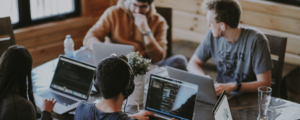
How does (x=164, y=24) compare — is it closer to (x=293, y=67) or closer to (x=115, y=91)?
(x=293, y=67)

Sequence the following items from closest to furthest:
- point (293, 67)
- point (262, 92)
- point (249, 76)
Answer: point (262, 92) → point (249, 76) → point (293, 67)

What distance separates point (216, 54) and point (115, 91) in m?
1.19

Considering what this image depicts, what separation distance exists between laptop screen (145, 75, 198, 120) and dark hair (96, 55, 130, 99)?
429mm

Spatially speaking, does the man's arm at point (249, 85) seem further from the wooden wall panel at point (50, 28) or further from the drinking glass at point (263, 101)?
the wooden wall panel at point (50, 28)

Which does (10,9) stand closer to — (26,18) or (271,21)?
(26,18)

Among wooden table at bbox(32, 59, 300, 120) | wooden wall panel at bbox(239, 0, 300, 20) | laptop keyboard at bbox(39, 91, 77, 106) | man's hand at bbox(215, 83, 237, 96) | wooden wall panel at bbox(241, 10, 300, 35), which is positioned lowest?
laptop keyboard at bbox(39, 91, 77, 106)

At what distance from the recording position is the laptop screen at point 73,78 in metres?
1.81

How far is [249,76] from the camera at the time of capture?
2111 mm

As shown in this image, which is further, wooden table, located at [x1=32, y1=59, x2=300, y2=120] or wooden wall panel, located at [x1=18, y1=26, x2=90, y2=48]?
wooden wall panel, located at [x1=18, y1=26, x2=90, y2=48]

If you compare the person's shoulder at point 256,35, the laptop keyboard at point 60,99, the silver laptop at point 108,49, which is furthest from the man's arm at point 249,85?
the laptop keyboard at point 60,99

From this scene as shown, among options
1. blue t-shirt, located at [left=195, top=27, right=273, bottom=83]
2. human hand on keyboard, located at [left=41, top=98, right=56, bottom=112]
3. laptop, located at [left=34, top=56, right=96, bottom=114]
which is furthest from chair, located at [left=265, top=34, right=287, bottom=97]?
human hand on keyboard, located at [left=41, top=98, right=56, bottom=112]

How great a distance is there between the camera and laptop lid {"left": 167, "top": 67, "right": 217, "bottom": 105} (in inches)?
66.9

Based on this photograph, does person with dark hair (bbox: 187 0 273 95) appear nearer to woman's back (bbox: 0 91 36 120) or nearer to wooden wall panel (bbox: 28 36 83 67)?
woman's back (bbox: 0 91 36 120)

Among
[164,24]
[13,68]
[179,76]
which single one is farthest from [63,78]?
[164,24]
